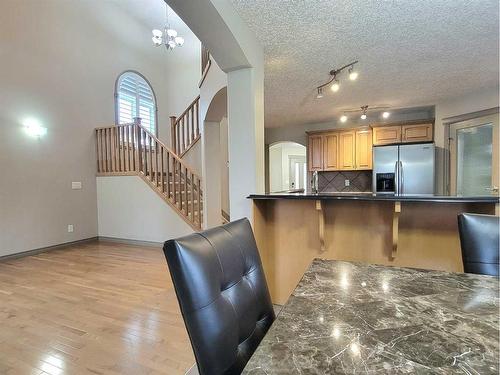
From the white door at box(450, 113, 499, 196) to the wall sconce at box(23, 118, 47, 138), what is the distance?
22.7 feet

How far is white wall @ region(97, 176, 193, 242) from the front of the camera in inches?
187

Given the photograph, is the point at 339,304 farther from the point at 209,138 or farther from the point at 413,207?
the point at 209,138

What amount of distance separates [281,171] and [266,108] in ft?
18.8

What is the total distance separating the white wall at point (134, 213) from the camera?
15.6 feet

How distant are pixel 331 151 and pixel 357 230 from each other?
148 inches

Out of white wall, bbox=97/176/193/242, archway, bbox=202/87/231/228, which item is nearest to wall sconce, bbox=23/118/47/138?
white wall, bbox=97/176/193/242

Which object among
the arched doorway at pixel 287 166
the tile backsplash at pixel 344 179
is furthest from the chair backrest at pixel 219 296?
the arched doorway at pixel 287 166

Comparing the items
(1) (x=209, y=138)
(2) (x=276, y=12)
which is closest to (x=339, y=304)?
(2) (x=276, y=12)

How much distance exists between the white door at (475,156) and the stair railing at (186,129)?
457 centimetres

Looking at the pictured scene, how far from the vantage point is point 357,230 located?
7.42 feet

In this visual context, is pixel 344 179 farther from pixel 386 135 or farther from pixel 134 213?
pixel 134 213

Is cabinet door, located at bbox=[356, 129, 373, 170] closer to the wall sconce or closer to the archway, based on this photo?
the archway

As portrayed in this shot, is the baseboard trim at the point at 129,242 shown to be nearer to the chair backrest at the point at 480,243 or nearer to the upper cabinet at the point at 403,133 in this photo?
the chair backrest at the point at 480,243

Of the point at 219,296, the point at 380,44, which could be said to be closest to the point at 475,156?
the point at 380,44
